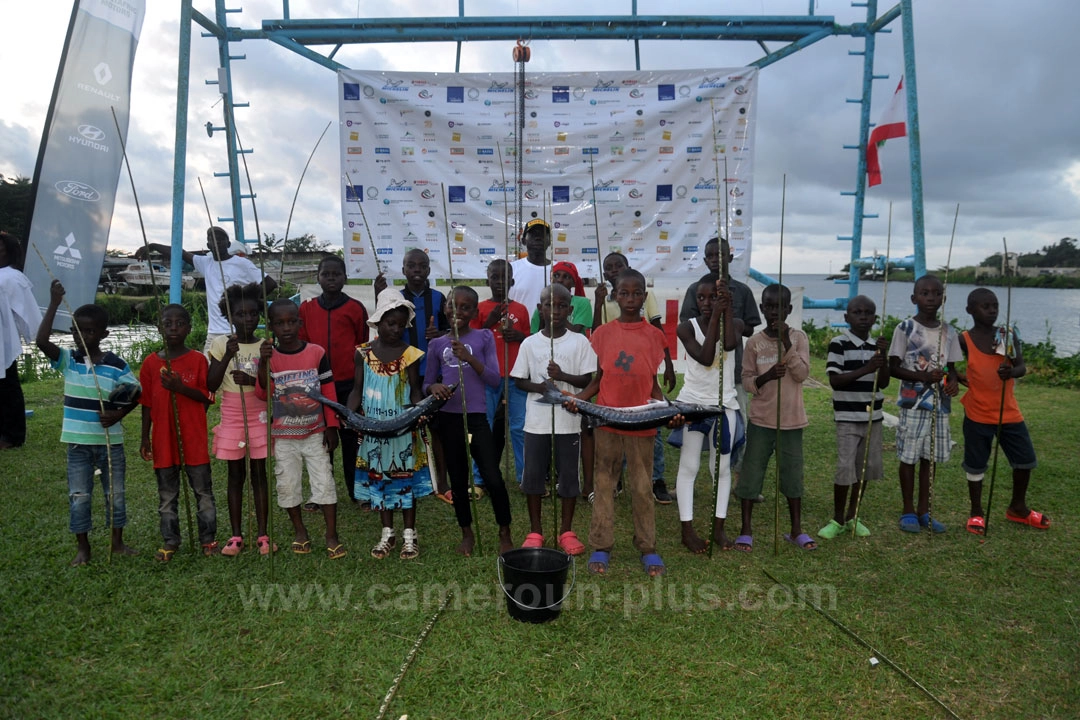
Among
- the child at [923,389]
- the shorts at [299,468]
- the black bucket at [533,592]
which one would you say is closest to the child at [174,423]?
the shorts at [299,468]

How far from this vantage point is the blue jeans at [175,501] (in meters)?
4.13

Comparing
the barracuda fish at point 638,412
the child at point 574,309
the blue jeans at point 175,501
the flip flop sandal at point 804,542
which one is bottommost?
the flip flop sandal at point 804,542

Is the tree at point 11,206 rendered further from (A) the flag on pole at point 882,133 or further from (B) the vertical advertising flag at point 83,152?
(A) the flag on pole at point 882,133

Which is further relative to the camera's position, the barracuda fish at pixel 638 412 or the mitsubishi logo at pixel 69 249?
the mitsubishi logo at pixel 69 249

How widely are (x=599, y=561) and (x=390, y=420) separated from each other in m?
1.53

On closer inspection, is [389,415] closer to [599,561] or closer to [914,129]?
[599,561]

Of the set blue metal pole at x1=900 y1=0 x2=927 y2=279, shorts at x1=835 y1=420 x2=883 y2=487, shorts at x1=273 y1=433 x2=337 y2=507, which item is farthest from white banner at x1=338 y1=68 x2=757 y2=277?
shorts at x1=273 y1=433 x2=337 y2=507

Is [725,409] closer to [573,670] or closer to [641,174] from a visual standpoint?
[573,670]

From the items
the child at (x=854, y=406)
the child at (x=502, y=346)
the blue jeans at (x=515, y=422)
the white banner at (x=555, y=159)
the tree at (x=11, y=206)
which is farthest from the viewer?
the tree at (x=11, y=206)

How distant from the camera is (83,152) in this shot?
22.9 ft

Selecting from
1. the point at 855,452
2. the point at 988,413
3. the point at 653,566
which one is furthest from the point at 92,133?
the point at 988,413

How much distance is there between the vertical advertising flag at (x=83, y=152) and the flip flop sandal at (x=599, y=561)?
5830mm

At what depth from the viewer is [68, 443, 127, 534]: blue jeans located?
3992 millimetres

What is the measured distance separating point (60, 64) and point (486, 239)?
15.3ft
